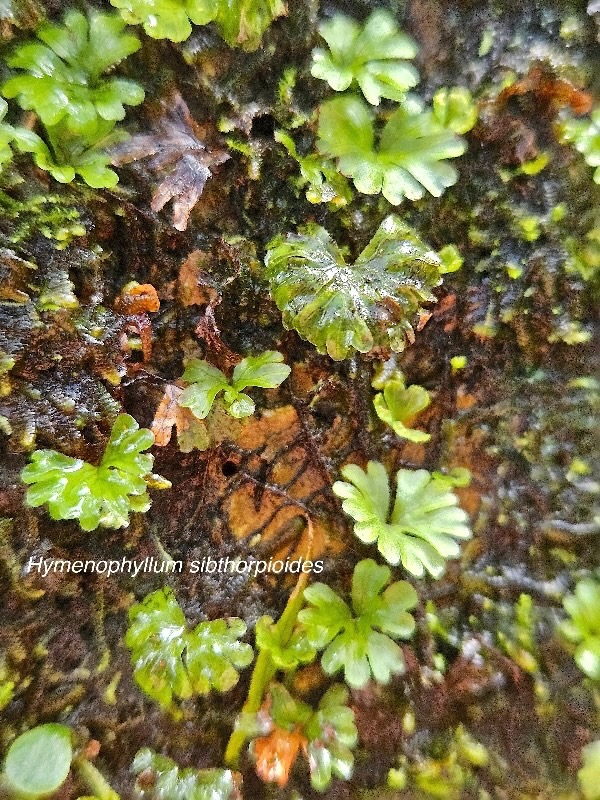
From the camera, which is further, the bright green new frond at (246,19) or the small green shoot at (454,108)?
the small green shoot at (454,108)

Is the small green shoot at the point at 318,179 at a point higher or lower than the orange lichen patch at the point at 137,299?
higher

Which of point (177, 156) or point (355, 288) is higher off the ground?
point (177, 156)

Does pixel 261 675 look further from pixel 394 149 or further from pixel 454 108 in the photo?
pixel 454 108

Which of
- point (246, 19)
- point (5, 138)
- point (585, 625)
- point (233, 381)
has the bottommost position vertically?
point (585, 625)

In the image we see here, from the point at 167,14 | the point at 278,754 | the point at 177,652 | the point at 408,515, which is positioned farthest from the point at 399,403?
the point at 167,14

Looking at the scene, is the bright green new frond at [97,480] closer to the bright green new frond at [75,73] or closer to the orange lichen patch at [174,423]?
the orange lichen patch at [174,423]

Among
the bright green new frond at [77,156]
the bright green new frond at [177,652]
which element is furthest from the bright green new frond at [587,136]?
the bright green new frond at [177,652]

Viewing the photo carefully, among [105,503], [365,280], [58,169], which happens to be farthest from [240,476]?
[58,169]
